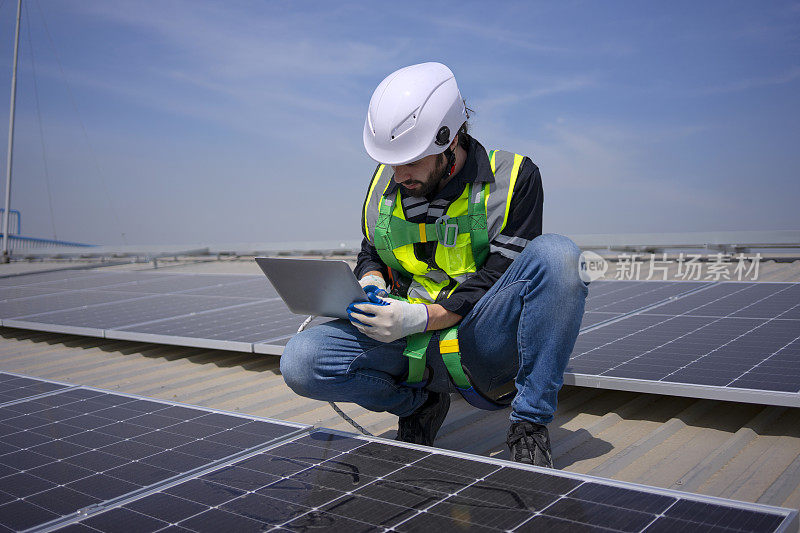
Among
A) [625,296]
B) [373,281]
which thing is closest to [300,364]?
[373,281]

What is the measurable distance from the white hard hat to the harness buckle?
0.29 m

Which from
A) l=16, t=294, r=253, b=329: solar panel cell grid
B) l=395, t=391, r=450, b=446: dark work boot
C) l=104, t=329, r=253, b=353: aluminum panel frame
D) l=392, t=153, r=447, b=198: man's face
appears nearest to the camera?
l=392, t=153, r=447, b=198: man's face

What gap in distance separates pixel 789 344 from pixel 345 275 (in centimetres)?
266

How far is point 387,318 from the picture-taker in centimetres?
271

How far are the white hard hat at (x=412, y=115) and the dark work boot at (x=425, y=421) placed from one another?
113 cm

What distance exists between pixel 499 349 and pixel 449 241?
1.69 feet

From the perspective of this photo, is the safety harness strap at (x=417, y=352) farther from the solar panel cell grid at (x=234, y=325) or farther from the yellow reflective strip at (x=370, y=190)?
the solar panel cell grid at (x=234, y=325)

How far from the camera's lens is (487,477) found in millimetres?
2104

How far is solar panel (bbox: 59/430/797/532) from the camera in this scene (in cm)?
177

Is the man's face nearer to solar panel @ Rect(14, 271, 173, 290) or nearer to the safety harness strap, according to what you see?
the safety harness strap

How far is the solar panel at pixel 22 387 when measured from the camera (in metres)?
3.50

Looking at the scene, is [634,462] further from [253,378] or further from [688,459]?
[253,378]

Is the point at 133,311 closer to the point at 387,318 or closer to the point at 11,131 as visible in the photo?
the point at 387,318

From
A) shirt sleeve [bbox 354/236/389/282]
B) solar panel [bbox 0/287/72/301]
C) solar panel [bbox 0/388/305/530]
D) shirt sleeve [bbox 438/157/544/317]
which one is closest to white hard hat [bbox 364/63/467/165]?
shirt sleeve [bbox 438/157/544/317]
